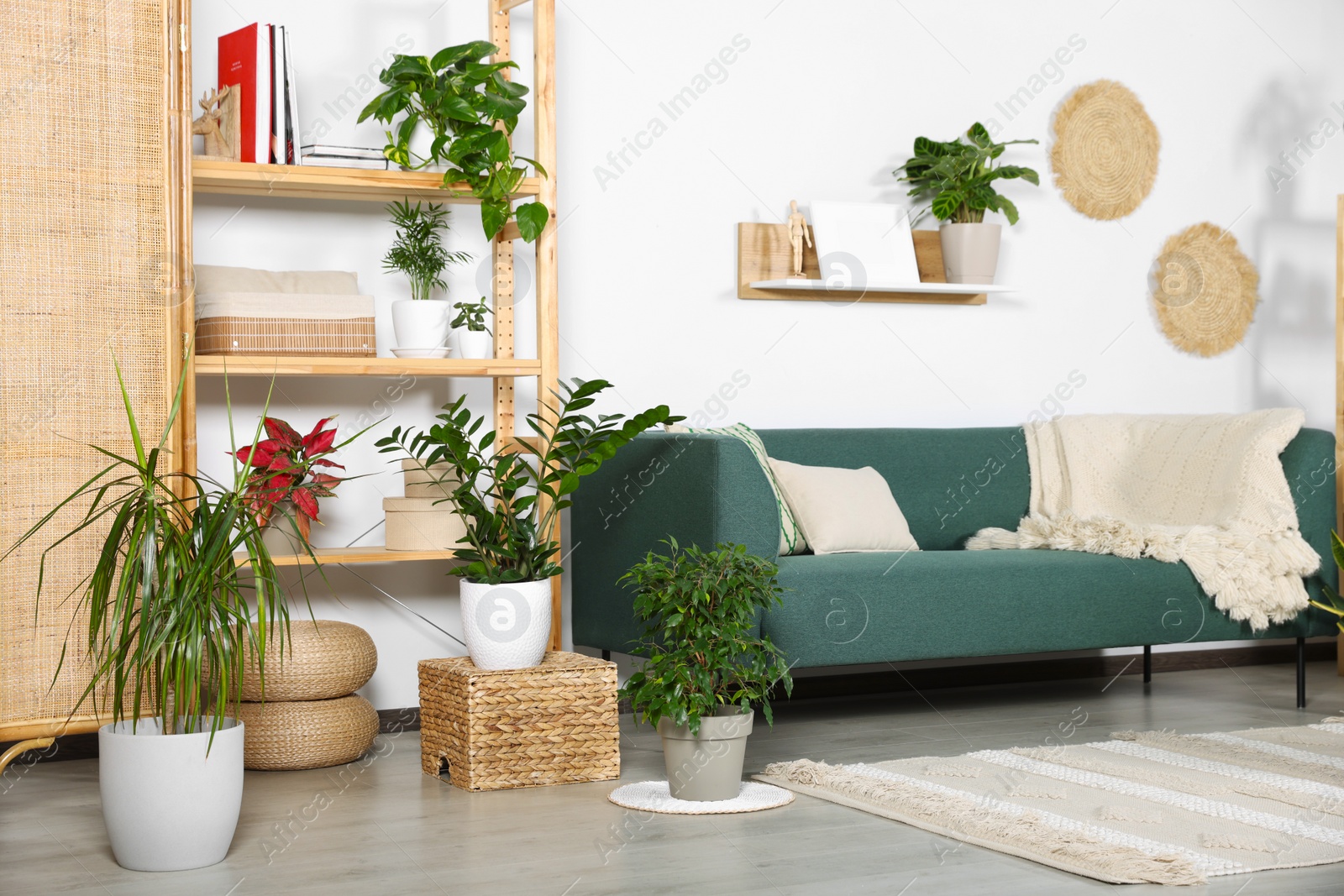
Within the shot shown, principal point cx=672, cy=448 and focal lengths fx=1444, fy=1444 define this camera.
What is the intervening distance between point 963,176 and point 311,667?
250 centimetres

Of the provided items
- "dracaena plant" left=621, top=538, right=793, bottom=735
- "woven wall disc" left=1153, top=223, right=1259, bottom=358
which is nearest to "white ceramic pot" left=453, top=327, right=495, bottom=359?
"dracaena plant" left=621, top=538, right=793, bottom=735

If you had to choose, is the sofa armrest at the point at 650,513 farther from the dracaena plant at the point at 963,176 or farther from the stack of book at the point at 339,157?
the dracaena plant at the point at 963,176

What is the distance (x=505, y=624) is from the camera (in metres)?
3.13

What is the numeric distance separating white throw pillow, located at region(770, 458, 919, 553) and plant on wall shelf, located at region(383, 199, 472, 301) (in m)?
1.04

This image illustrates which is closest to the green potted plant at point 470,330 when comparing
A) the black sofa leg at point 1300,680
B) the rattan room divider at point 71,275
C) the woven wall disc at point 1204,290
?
the rattan room divider at point 71,275

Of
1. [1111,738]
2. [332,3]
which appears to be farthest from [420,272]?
[1111,738]

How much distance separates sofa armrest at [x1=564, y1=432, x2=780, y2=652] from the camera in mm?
3354

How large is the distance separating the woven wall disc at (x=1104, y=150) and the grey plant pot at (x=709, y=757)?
8.87 ft

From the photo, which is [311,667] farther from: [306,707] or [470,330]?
[470,330]

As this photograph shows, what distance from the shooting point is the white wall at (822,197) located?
3.83 metres

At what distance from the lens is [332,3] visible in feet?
12.5

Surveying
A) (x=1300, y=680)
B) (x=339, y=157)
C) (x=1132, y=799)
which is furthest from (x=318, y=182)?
(x=1300, y=680)

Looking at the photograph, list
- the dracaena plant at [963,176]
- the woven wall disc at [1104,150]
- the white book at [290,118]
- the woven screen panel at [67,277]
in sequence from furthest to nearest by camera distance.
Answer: the woven wall disc at [1104,150] < the dracaena plant at [963,176] < the white book at [290,118] < the woven screen panel at [67,277]

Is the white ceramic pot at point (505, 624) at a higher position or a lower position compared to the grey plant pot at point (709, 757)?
higher
